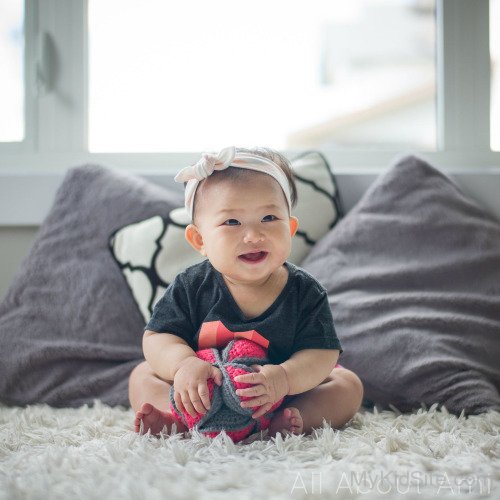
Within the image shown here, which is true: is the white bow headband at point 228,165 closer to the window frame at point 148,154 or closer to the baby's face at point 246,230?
the baby's face at point 246,230

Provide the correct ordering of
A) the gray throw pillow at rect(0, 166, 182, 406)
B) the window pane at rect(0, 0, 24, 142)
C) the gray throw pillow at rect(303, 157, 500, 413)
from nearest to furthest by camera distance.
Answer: the gray throw pillow at rect(303, 157, 500, 413) < the gray throw pillow at rect(0, 166, 182, 406) < the window pane at rect(0, 0, 24, 142)

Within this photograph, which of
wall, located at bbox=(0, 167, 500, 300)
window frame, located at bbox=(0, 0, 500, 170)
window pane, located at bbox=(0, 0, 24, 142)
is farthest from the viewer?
window pane, located at bbox=(0, 0, 24, 142)

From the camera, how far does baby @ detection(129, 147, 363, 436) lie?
1015 millimetres

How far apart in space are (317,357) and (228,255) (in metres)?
0.21

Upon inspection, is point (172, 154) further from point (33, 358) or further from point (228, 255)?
point (228, 255)

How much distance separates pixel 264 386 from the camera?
0.93 meters

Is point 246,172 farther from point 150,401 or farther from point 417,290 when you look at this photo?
point 417,290

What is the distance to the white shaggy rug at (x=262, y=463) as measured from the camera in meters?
0.73

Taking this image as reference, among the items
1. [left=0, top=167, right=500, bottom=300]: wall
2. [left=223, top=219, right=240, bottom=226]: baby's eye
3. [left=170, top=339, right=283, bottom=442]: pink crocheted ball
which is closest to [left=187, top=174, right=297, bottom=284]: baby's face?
[left=223, top=219, right=240, bottom=226]: baby's eye

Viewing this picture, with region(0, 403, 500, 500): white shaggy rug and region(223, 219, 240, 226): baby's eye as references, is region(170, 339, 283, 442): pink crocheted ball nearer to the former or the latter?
region(0, 403, 500, 500): white shaggy rug

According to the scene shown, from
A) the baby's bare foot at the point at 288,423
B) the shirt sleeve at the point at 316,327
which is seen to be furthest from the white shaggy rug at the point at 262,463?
the shirt sleeve at the point at 316,327

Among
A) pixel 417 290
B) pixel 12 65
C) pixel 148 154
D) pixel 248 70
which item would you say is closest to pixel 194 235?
pixel 417 290

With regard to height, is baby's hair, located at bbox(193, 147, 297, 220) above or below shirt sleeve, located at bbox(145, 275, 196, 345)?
above

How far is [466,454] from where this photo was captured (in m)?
0.89
